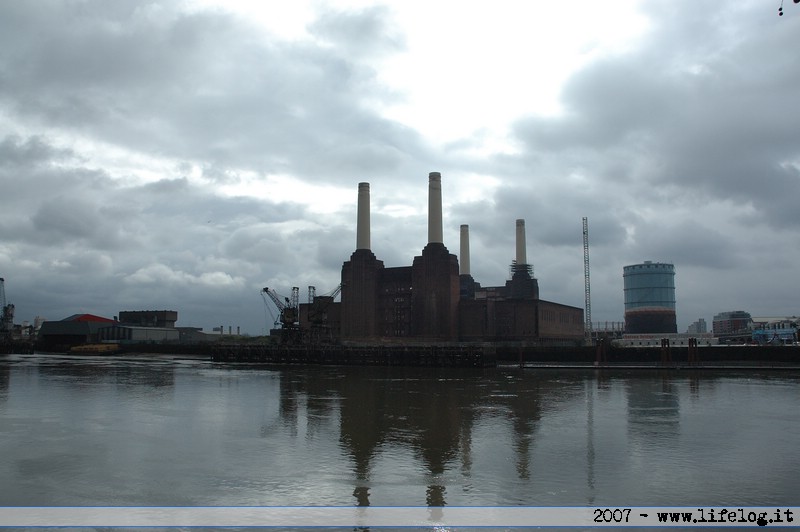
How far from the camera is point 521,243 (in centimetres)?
10169

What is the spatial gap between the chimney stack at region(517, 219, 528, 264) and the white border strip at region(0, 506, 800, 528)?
298ft

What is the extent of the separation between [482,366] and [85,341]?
332ft

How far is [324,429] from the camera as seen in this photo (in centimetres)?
2156

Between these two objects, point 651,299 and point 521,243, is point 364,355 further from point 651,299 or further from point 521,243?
point 651,299

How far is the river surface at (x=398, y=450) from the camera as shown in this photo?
12703 millimetres

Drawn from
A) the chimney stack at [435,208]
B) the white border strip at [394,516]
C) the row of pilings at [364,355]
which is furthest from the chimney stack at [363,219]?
the white border strip at [394,516]

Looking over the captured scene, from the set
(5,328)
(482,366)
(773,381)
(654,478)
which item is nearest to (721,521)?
(654,478)

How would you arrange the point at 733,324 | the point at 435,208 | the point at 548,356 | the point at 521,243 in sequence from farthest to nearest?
the point at 733,324 < the point at 521,243 < the point at 435,208 < the point at 548,356

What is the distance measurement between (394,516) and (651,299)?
144523mm

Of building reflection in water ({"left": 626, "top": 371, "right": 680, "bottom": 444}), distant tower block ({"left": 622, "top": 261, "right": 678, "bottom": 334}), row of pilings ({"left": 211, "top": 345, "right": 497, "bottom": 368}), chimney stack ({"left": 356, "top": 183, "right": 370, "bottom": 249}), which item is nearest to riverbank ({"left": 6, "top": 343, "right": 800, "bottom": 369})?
row of pilings ({"left": 211, "top": 345, "right": 497, "bottom": 368})

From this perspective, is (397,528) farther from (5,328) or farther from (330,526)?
(5,328)

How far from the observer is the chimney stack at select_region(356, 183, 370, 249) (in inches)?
3460

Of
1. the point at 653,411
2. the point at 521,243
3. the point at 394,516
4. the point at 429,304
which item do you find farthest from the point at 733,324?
the point at 394,516

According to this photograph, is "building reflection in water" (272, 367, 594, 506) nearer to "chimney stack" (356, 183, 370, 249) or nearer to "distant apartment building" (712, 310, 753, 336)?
"chimney stack" (356, 183, 370, 249)
